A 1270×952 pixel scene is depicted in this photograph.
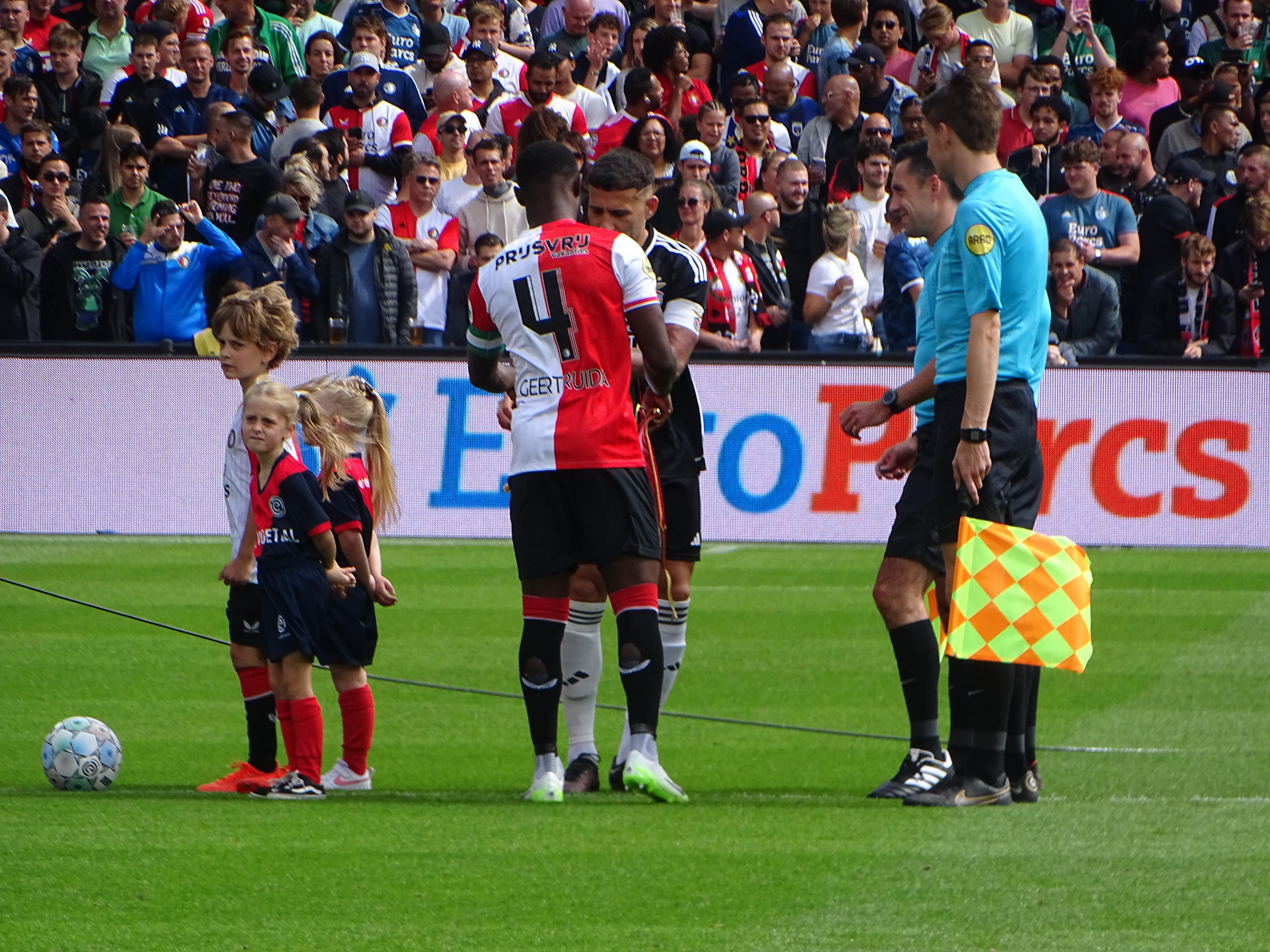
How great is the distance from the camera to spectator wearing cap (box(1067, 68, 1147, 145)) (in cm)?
1712

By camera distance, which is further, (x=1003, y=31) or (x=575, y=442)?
(x=1003, y=31)

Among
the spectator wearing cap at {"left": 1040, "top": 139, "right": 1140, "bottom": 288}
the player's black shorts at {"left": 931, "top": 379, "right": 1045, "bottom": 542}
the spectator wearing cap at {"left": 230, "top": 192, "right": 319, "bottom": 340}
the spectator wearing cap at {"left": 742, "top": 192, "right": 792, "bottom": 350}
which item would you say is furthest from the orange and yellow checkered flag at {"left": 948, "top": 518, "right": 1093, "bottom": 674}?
the spectator wearing cap at {"left": 1040, "top": 139, "right": 1140, "bottom": 288}

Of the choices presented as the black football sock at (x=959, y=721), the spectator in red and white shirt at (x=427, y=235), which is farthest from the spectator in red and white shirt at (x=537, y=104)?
the black football sock at (x=959, y=721)

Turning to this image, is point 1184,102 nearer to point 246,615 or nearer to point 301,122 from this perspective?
point 301,122

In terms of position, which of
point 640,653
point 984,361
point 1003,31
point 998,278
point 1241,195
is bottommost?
point 640,653

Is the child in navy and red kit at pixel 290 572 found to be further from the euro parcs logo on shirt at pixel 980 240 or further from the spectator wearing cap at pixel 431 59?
the spectator wearing cap at pixel 431 59

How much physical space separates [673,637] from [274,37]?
40.9 ft

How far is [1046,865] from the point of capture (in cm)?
515

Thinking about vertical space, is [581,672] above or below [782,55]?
below

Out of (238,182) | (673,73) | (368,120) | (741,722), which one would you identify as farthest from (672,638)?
(673,73)

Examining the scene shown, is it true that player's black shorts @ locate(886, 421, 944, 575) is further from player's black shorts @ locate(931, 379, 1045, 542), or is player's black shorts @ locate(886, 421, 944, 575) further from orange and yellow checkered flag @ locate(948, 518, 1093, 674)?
orange and yellow checkered flag @ locate(948, 518, 1093, 674)

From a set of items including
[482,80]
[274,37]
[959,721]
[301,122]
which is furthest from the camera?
[274,37]

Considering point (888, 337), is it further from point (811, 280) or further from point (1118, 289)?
point (1118, 289)

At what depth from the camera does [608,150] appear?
624 inches
